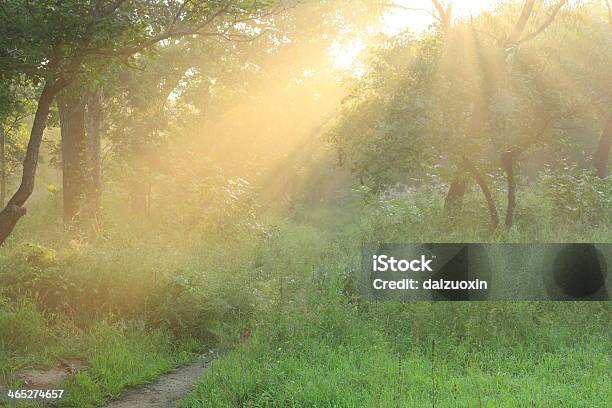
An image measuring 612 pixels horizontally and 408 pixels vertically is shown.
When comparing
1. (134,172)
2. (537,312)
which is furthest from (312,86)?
(537,312)

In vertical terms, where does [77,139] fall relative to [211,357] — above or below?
above

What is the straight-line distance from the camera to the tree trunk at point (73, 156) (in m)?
16.0

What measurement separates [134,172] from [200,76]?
5631 mm

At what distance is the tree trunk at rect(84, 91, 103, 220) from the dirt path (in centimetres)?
896

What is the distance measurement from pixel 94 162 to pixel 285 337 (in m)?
13.5

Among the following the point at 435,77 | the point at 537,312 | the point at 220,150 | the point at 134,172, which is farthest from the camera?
the point at 220,150

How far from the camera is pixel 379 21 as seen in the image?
26.8m

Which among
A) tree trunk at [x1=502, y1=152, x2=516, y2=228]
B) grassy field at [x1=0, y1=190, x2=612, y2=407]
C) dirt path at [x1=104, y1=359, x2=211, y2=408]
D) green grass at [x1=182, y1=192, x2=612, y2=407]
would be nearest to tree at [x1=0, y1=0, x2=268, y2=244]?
grassy field at [x1=0, y1=190, x2=612, y2=407]

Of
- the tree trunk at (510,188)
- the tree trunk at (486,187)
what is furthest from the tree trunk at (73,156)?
the tree trunk at (510,188)

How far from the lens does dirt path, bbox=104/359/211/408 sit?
712 centimetres

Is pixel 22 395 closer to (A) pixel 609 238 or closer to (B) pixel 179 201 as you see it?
(A) pixel 609 238

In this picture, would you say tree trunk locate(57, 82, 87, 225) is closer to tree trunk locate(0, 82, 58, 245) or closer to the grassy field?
the grassy field

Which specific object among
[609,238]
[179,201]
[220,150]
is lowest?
[609,238]

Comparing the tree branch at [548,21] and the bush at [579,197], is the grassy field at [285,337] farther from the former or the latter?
the tree branch at [548,21]
